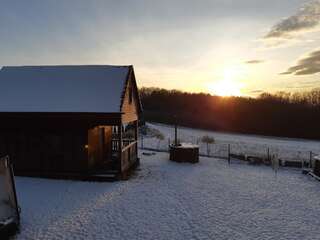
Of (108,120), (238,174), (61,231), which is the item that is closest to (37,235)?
(61,231)

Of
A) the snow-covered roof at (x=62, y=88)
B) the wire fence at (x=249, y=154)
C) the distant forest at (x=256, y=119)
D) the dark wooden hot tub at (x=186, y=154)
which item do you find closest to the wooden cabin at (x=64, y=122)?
the snow-covered roof at (x=62, y=88)

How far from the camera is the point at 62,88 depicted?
15641 mm

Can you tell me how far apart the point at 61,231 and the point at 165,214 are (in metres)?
3.27

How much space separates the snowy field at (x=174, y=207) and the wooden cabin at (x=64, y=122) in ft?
3.62

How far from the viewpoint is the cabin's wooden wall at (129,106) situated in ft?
49.6

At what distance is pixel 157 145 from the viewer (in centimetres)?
2678

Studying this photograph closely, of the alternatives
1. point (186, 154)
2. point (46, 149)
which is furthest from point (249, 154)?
point (46, 149)

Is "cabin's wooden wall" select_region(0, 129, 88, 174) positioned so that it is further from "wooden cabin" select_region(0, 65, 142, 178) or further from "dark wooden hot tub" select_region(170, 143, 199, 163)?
"dark wooden hot tub" select_region(170, 143, 199, 163)

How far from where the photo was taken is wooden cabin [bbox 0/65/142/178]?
46.5ft

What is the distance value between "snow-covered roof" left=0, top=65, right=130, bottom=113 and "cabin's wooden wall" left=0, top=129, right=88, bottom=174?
1.21 meters

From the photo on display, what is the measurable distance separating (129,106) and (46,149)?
479 centimetres

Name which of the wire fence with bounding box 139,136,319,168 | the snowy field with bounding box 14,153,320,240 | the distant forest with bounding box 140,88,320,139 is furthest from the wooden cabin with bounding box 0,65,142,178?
the distant forest with bounding box 140,88,320,139

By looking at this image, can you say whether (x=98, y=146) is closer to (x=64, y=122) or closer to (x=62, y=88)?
(x=64, y=122)

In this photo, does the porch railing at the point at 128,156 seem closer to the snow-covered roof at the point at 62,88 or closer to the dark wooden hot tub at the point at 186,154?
the snow-covered roof at the point at 62,88
